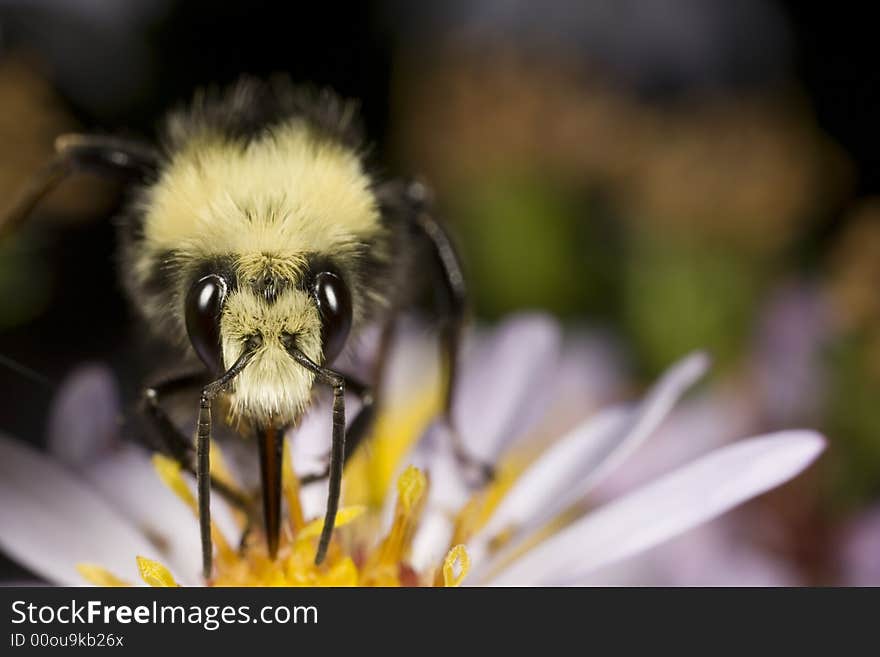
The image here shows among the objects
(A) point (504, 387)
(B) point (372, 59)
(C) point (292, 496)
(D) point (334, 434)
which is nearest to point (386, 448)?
(A) point (504, 387)

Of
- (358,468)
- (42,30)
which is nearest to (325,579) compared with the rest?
(358,468)

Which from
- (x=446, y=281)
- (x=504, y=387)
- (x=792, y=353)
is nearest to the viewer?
(x=446, y=281)

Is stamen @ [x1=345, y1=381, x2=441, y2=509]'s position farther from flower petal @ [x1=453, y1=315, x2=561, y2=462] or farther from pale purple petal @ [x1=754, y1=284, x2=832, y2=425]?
pale purple petal @ [x1=754, y1=284, x2=832, y2=425]

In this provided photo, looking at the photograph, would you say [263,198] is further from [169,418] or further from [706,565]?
[706,565]

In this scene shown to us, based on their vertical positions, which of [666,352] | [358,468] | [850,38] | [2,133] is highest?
[850,38]

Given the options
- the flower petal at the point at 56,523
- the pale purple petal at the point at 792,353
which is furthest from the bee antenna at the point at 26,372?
the pale purple petal at the point at 792,353

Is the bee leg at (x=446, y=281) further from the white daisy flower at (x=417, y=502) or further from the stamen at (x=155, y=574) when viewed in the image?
the stamen at (x=155, y=574)
